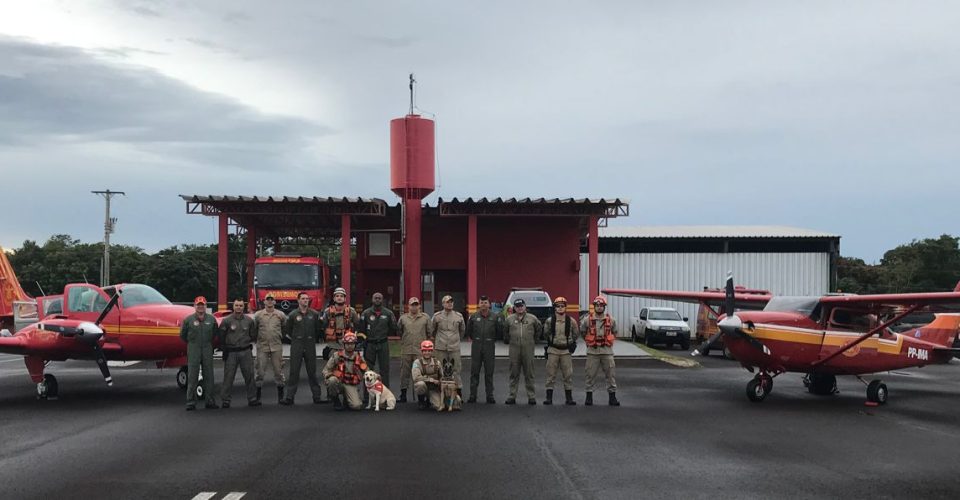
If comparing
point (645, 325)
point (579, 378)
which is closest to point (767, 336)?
point (579, 378)

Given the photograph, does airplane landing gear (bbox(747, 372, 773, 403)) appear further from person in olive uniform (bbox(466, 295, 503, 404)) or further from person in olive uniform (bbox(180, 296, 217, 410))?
person in olive uniform (bbox(180, 296, 217, 410))

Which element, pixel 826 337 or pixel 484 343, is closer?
pixel 484 343

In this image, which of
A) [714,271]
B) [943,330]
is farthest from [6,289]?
[714,271]

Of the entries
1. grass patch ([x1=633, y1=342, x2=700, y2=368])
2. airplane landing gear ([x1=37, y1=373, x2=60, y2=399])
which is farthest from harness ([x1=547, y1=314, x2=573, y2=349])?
airplane landing gear ([x1=37, y1=373, x2=60, y2=399])

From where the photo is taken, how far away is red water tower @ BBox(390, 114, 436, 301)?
2930 centimetres

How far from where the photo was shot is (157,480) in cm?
710

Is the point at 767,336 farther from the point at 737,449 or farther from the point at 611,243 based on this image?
the point at 611,243

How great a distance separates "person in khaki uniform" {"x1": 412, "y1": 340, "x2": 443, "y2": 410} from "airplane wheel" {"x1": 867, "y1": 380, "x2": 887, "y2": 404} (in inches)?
308

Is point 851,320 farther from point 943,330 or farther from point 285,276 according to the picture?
point 285,276

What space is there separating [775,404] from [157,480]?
1031 cm

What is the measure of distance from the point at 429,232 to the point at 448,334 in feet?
66.2

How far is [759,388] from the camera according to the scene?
13.2 metres

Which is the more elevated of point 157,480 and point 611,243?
point 611,243

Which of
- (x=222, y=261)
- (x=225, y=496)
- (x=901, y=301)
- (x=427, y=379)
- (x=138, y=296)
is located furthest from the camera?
(x=222, y=261)
